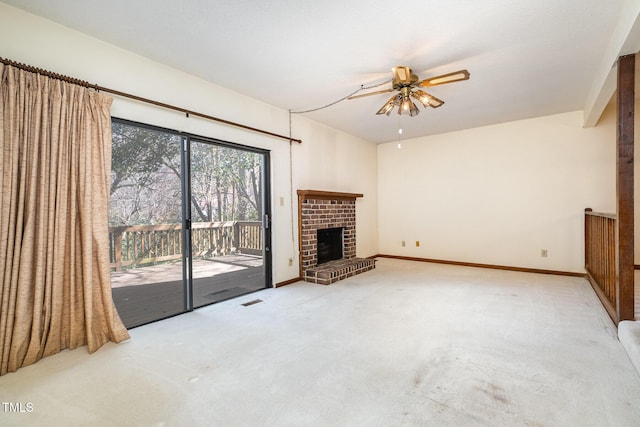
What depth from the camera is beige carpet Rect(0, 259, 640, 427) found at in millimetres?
1525

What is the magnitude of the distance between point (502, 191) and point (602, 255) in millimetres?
1883

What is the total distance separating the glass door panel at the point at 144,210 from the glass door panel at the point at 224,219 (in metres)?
0.19

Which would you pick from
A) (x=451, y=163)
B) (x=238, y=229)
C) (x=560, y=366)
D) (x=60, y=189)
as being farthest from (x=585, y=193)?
(x=60, y=189)

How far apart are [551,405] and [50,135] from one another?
361 cm

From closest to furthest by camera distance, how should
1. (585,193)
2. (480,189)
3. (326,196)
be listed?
(585,193) < (326,196) < (480,189)

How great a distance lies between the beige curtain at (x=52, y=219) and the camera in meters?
1.99

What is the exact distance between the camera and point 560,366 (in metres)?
1.95

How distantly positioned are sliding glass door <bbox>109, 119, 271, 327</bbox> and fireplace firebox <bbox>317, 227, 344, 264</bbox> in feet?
3.92

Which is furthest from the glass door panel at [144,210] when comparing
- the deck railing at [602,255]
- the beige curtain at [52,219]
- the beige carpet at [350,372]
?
the deck railing at [602,255]

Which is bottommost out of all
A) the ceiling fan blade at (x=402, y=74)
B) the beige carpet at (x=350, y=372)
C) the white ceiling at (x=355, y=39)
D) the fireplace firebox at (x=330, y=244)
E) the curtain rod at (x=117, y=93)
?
the beige carpet at (x=350, y=372)

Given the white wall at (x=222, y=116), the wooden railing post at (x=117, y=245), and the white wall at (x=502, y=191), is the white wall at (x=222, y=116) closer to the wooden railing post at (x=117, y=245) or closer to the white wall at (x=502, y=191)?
the white wall at (x=502, y=191)

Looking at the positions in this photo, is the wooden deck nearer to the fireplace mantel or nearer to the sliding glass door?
the sliding glass door

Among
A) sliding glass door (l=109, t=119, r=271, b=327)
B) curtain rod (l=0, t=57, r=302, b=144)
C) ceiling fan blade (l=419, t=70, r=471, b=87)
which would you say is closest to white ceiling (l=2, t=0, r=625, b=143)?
ceiling fan blade (l=419, t=70, r=471, b=87)

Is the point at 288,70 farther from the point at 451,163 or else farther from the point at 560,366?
the point at 451,163
